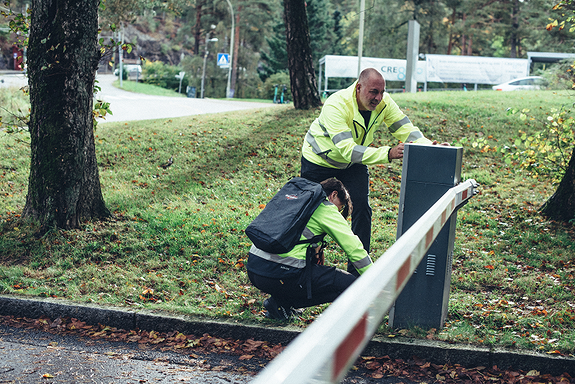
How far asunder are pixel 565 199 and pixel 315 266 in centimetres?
504

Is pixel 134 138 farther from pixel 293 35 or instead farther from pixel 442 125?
pixel 442 125

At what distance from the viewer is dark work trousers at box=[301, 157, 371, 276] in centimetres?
467

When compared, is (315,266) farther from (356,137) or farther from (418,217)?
(356,137)

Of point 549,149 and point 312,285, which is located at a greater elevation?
point 549,149

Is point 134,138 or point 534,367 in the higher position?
point 134,138

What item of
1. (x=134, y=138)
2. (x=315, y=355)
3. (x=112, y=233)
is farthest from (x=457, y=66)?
(x=315, y=355)

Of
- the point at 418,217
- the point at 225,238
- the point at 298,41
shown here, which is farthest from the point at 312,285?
the point at 298,41

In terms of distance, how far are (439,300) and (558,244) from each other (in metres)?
3.30

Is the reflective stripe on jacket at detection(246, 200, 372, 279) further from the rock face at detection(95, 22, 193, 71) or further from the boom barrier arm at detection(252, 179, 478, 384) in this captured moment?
the rock face at detection(95, 22, 193, 71)

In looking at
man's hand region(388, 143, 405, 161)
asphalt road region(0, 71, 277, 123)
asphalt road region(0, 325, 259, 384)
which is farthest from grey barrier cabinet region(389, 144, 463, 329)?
asphalt road region(0, 71, 277, 123)

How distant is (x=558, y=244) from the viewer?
659 centimetres

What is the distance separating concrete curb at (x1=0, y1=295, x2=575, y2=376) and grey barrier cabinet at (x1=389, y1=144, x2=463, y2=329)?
26 cm

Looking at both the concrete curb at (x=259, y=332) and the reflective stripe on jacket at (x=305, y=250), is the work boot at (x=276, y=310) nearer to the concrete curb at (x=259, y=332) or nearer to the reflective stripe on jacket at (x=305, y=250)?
the concrete curb at (x=259, y=332)

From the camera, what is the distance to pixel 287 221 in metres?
3.55
